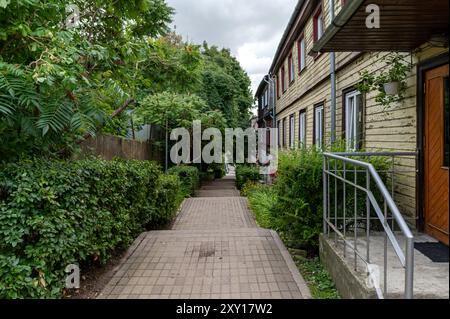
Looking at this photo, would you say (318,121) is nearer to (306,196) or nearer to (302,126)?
(302,126)

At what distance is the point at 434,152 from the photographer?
418 cm

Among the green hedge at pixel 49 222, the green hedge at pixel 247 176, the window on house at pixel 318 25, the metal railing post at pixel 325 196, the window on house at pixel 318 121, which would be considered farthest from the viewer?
the green hedge at pixel 247 176

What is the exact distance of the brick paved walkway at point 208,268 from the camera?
404 centimetres

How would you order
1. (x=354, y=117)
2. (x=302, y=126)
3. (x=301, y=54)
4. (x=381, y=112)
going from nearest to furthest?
(x=381, y=112) < (x=354, y=117) < (x=301, y=54) < (x=302, y=126)

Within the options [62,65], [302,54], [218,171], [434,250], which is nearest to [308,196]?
[434,250]

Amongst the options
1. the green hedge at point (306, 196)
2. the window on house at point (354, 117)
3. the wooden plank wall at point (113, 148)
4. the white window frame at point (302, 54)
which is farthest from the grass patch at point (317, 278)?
the white window frame at point (302, 54)

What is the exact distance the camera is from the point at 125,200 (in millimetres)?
5523

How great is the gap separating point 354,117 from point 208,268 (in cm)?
476

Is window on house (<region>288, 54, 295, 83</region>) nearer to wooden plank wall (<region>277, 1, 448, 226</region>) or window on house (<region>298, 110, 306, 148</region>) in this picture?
window on house (<region>298, 110, 306, 148</region>)

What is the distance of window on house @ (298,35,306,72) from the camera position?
12.8m

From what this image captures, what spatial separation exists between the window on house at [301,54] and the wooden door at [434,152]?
8.62 meters

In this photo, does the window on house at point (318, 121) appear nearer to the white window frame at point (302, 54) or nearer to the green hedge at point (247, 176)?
the white window frame at point (302, 54)

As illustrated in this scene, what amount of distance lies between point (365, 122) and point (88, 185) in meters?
5.12
